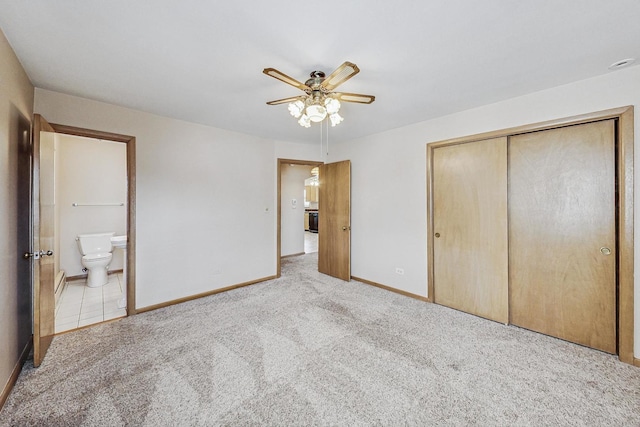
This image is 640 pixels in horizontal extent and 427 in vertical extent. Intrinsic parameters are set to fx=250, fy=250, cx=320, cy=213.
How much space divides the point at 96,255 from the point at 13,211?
7.79ft

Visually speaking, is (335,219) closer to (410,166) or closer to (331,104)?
(410,166)

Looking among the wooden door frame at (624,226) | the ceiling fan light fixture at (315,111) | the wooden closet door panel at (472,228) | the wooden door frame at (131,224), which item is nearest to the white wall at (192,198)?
the wooden door frame at (131,224)

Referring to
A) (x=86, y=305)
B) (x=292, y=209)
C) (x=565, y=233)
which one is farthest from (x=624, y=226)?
(x=86, y=305)

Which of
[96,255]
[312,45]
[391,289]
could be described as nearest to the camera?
[312,45]

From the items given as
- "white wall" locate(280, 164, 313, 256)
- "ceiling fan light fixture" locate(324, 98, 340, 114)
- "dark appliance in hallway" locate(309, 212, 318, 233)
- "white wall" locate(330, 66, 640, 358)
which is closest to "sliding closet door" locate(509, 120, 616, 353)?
"white wall" locate(330, 66, 640, 358)

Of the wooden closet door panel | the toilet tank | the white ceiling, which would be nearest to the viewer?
the white ceiling

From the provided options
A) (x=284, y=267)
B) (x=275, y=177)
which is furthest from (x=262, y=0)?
(x=284, y=267)

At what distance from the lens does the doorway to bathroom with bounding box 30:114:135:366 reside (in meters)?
2.00

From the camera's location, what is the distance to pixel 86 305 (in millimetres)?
3146

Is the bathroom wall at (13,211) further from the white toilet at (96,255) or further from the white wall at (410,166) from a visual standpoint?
the white wall at (410,166)

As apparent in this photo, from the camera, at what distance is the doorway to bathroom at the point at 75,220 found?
2000 millimetres

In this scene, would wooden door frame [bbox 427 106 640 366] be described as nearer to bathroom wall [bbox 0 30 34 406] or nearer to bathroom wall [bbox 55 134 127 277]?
bathroom wall [bbox 0 30 34 406]

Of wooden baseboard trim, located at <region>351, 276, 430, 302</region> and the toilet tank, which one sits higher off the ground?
the toilet tank

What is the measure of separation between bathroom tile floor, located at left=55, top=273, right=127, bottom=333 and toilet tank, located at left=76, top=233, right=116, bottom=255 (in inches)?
20.9
